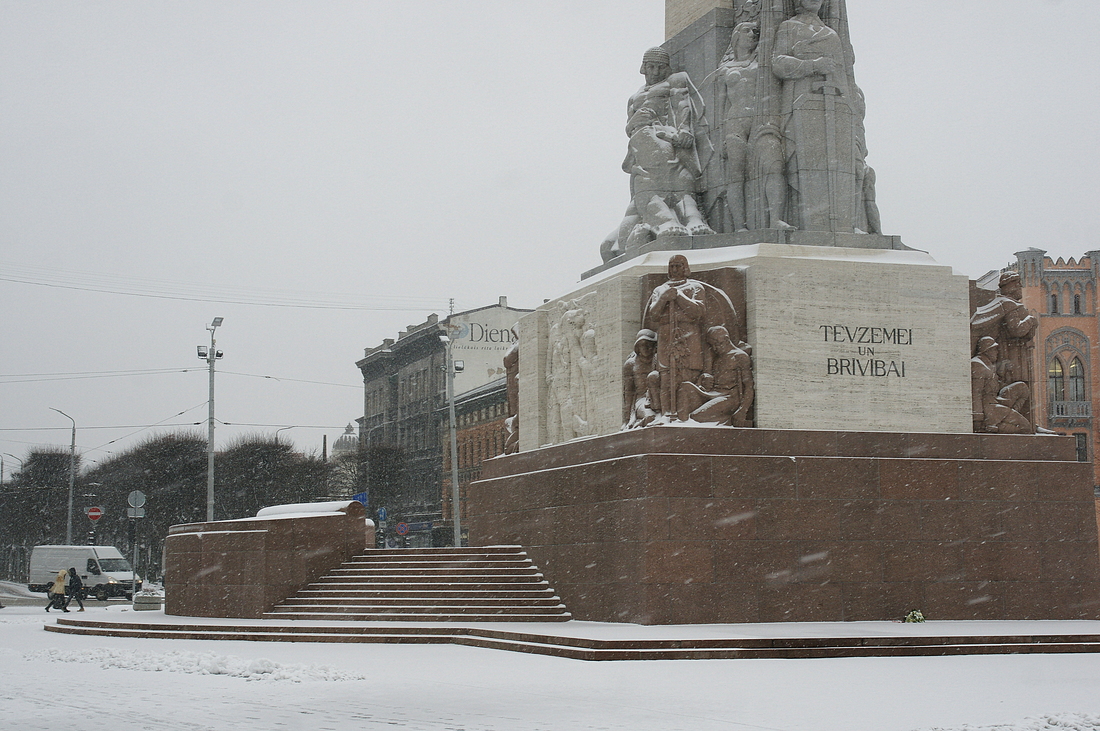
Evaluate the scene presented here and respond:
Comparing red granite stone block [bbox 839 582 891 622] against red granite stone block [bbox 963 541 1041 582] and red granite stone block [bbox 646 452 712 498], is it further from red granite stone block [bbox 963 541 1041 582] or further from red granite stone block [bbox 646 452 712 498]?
red granite stone block [bbox 646 452 712 498]

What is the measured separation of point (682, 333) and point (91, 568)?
31.8 meters

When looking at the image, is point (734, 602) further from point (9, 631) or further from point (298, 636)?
point (9, 631)

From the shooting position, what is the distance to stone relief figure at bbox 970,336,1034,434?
1845 cm

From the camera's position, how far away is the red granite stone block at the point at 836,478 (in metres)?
17.0

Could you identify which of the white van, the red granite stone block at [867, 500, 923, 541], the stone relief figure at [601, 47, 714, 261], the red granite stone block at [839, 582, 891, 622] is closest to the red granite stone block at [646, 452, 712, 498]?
the red granite stone block at [839, 582, 891, 622]

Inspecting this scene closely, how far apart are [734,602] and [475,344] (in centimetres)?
5947

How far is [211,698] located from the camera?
10758 millimetres

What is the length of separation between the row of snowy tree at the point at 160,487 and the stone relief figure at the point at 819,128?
44.3 metres

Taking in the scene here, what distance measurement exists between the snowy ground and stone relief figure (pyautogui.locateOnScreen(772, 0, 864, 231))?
6.89 metres

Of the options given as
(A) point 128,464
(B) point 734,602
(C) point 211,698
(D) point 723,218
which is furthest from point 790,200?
(A) point 128,464

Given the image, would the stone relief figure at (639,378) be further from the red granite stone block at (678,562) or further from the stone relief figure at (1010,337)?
the stone relief figure at (1010,337)

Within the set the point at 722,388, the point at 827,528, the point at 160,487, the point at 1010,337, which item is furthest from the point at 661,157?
the point at 160,487

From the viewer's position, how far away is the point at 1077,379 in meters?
53.1

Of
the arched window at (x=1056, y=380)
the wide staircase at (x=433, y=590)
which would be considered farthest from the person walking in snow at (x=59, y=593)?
the arched window at (x=1056, y=380)
